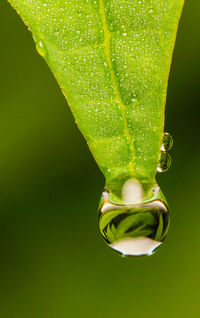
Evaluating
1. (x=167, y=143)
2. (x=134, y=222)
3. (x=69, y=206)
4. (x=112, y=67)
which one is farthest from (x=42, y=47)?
(x=69, y=206)

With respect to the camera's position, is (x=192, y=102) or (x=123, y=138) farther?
(x=192, y=102)

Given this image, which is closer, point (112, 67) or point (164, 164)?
point (112, 67)

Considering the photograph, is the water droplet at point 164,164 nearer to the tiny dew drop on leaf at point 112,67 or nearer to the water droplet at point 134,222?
the water droplet at point 134,222

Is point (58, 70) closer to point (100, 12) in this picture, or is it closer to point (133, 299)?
point (100, 12)

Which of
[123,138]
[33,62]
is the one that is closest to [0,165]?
[33,62]

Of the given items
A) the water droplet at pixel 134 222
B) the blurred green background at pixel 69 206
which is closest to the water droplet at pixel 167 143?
the water droplet at pixel 134 222

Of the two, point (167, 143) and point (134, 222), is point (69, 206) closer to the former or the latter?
point (167, 143)

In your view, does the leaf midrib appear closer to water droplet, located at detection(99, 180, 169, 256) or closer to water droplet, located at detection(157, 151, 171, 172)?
water droplet, located at detection(99, 180, 169, 256)
